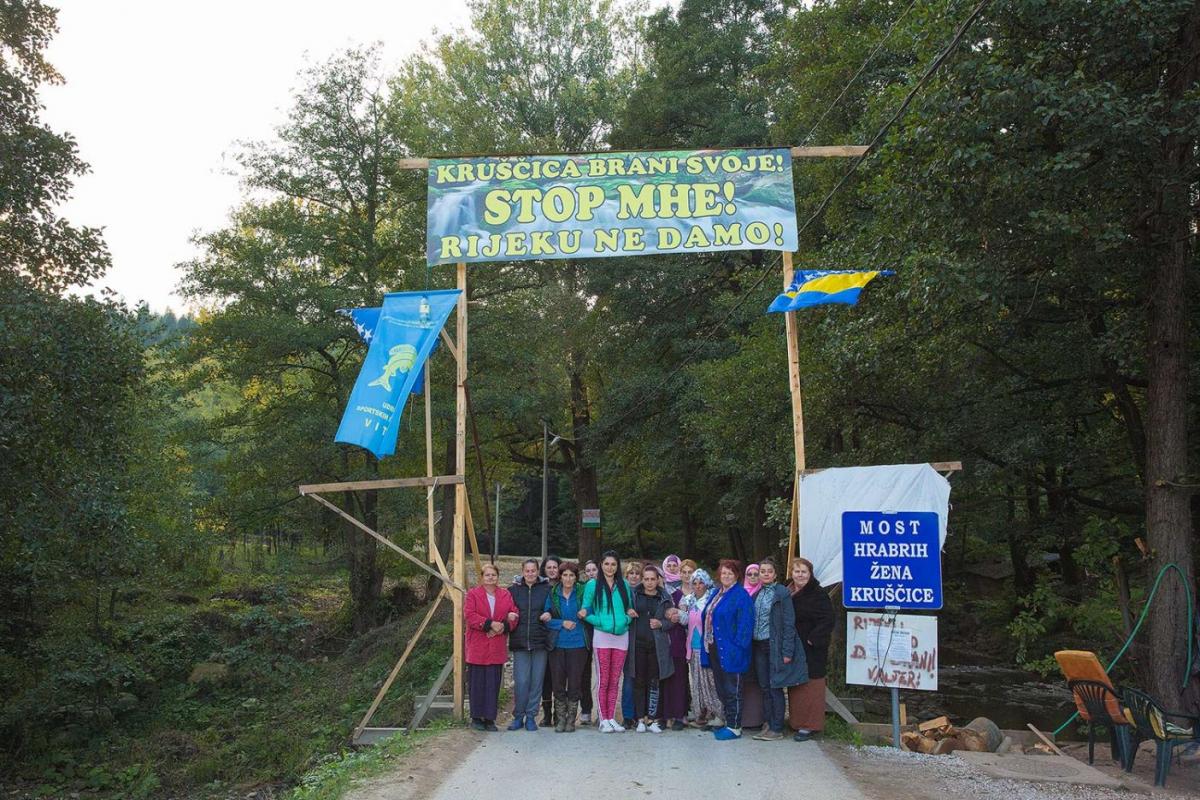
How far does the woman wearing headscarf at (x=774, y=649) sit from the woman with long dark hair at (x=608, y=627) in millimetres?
1267

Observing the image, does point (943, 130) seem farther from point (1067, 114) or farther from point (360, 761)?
point (360, 761)

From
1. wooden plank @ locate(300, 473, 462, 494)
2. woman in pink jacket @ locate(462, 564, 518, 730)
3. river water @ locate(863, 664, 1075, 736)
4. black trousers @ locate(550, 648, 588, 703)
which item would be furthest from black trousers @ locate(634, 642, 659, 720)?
river water @ locate(863, 664, 1075, 736)

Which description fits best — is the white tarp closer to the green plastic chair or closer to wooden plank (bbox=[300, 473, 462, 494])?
the green plastic chair

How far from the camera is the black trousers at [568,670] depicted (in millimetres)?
9461

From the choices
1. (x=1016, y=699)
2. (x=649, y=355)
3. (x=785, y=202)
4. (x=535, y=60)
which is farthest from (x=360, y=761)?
(x=535, y=60)

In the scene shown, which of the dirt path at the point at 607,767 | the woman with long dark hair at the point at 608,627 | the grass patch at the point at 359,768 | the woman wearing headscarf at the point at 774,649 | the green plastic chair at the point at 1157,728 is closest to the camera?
the dirt path at the point at 607,767


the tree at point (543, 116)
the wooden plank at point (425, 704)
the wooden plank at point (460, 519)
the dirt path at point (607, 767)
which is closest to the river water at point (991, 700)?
the dirt path at point (607, 767)

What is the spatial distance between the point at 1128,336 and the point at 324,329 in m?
15.4

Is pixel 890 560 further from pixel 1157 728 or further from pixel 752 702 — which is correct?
pixel 1157 728

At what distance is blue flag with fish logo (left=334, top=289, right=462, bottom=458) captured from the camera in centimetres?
965

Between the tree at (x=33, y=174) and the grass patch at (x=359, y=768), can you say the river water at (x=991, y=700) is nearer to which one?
the grass patch at (x=359, y=768)

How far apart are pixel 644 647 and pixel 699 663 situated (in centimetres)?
63

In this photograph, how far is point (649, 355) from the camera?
28297 millimetres

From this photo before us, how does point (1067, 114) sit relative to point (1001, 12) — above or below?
below
